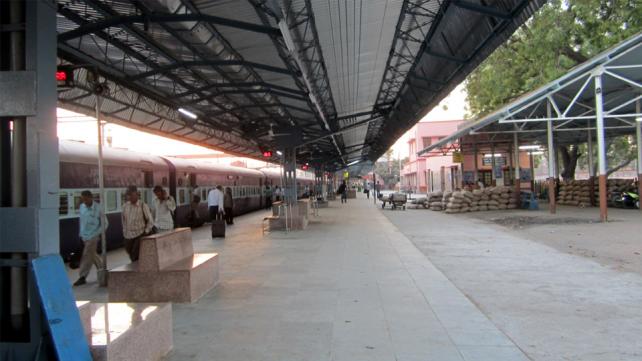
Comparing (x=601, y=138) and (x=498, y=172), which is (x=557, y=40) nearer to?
(x=601, y=138)

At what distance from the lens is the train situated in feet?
35.4

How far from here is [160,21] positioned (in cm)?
780

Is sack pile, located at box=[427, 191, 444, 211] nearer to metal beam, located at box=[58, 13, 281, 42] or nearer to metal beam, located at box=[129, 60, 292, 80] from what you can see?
metal beam, located at box=[129, 60, 292, 80]

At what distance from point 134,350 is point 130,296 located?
110 inches

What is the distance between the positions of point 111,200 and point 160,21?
6.51 m

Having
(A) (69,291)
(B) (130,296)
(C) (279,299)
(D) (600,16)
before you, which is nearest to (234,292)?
(C) (279,299)

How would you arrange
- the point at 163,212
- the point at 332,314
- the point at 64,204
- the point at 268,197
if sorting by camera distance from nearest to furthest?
the point at 332,314 < the point at 163,212 < the point at 64,204 < the point at 268,197

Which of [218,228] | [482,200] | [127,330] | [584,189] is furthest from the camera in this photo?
[584,189]

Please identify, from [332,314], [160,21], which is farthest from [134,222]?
[332,314]

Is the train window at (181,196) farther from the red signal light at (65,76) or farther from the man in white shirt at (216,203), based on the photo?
the red signal light at (65,76)

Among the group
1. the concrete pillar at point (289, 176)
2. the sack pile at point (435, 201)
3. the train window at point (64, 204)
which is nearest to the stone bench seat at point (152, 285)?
the train window at point (64, 204)

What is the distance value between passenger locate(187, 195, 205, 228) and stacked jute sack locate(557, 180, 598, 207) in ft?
64.9

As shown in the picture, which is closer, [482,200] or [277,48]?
[277,48]

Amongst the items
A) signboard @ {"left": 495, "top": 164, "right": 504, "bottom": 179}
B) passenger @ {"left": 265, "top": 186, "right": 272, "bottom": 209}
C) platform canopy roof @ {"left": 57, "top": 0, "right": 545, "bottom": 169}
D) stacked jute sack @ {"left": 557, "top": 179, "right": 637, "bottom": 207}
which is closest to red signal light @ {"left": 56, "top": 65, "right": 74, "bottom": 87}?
platform canopy roof @ {"left": 57, "top": 0, "right": 545, "bottom": 169}
